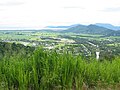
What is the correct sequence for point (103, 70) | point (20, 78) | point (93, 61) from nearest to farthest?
point (20, 78)
point (103, 70)
point (93, 61)

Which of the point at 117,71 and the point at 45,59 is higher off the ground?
the point at 45,59

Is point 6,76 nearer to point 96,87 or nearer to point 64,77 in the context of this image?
point 64,77

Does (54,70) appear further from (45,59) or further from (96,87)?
(96,87)

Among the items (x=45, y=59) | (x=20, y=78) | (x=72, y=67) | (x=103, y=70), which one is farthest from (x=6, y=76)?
(x=103, y=70)

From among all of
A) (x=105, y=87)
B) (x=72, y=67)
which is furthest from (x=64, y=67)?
(x=105, y=87)

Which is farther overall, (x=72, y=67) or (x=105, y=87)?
(x=105, y=87)

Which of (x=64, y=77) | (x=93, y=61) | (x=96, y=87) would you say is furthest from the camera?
(x=93, y=61)
